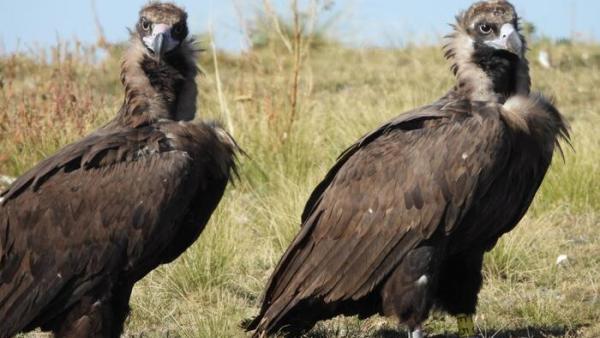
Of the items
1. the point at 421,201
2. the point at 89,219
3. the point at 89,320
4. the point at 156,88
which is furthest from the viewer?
the point at 156,88

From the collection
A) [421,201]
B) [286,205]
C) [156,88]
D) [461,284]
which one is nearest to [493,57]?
[421,201]

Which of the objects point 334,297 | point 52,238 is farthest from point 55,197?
A: point 334,297

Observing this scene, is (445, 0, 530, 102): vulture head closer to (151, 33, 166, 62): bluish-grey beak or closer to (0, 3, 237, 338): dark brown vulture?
(0, 3, 237, 338): dark brown vulture

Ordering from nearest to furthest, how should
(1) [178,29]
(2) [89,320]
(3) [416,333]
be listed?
(2) [89,320] < (3) [416,333] < (1) [178,29]

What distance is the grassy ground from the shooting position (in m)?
6.46

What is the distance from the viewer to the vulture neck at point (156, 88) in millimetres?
5547

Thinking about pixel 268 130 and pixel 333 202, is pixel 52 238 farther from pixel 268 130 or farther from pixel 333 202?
pixel 268 130

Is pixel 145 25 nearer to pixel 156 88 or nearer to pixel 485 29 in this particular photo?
pixel 156 88

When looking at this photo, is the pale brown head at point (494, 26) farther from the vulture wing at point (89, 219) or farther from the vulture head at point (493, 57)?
the vulture wing at point (89, 219)

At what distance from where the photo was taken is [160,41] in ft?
18.2

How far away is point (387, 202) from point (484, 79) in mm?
816

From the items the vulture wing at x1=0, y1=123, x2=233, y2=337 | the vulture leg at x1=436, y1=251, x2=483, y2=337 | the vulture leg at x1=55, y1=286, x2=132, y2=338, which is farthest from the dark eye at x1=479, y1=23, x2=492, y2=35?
the vulture leg at x1=55, y1=286, x2=132, y2=338

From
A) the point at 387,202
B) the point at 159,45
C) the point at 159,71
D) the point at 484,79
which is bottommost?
the point at 387,202

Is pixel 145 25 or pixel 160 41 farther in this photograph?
pixel 145 25
